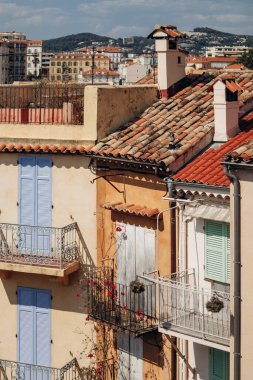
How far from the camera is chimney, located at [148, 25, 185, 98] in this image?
20.8 meters

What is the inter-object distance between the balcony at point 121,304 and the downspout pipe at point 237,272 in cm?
361

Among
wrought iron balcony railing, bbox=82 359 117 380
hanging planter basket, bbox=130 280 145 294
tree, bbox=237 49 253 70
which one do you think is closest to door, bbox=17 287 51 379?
wrought iron balcony railing, bbox=82 359 117 380

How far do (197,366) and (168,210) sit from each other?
10.6 ft

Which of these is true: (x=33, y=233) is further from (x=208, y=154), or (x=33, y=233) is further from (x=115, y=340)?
(x=208, y=154)

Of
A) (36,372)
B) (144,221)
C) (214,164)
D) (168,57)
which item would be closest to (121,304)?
(144,221)

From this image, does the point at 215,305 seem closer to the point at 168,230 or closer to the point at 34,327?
the point at 168,230

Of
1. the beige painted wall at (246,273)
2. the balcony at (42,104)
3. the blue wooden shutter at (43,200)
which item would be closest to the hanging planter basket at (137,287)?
the blue wooden shutter at (43,200)

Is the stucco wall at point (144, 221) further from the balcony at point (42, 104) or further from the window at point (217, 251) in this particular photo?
the balcony at point (42, 104)

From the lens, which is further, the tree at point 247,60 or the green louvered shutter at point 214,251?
the tree at point 247,60

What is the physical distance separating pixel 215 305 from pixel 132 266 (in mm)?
3440

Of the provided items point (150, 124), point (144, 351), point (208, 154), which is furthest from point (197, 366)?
point (150, 124)

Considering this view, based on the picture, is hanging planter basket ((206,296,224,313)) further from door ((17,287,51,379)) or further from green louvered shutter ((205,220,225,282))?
door ((17,287,51,379))

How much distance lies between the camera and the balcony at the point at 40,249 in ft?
64.1

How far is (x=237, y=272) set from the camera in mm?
14586
